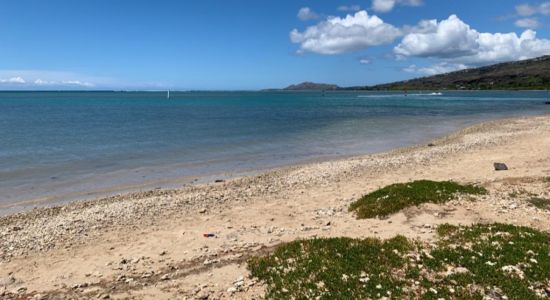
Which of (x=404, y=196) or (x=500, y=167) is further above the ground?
(x=404, y=196)

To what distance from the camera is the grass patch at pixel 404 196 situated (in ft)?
49.7

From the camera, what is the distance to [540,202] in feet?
50.1

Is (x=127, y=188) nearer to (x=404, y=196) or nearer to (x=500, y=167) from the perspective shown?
(x=404, y=196)

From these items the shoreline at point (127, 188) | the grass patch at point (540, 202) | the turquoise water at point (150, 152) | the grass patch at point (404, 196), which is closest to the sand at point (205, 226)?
the grass patch at point (540, 202)

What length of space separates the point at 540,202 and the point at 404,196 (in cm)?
472

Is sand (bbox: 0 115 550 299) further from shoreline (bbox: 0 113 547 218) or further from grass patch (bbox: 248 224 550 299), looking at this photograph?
shoreline (bbox: 0 113 547 218)

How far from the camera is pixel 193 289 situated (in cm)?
991

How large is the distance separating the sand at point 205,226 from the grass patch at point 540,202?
10.9 inches

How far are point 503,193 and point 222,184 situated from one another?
543 inches

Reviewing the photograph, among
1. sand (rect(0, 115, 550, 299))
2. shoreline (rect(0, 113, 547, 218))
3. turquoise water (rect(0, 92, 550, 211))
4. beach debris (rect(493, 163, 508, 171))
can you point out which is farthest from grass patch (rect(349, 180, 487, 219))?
turquoise water (rect(0, 92, 550, 211))

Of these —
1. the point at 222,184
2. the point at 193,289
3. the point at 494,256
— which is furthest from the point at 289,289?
the point at 222,184

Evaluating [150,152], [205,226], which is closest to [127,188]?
[205,226]

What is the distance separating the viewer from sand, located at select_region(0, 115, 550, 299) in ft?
34.9

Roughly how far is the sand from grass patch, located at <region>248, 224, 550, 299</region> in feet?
2.76
